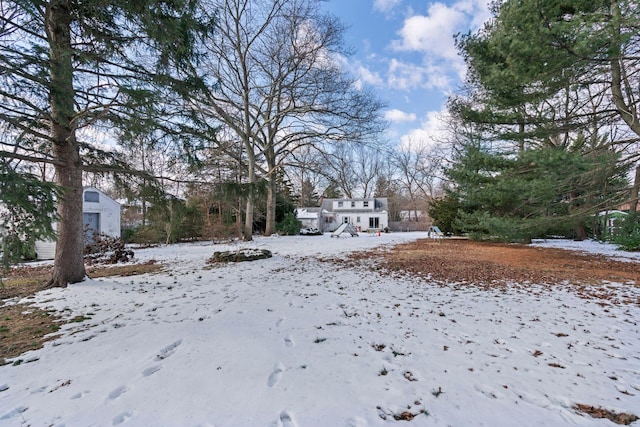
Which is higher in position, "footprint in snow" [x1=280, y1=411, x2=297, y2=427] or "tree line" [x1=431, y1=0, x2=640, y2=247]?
"tree line" [x1=431, y1=0, x2=640, y2=247]

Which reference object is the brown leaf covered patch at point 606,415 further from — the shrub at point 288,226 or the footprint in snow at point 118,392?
the shrub at point 288,226

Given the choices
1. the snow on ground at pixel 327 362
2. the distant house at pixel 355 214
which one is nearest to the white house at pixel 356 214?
the distant house at pixel 355 214

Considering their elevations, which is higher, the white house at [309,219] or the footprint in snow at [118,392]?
the white house at [309,219]

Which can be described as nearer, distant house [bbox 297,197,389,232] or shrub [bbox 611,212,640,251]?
shrub [bbox 611,212,640,251]

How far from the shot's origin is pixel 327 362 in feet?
8.32

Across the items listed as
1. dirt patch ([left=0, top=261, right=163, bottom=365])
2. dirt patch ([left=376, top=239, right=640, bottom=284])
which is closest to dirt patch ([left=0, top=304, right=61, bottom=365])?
dirt patch ([left=0, top=261, right=163, bottom=365])

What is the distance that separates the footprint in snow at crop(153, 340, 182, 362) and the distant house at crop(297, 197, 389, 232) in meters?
28.2

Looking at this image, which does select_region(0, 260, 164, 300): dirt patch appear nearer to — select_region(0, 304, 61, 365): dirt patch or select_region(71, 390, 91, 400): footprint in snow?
select_region(0, 304, 61, 365): dirt patch

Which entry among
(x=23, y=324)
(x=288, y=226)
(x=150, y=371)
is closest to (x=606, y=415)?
(x=150, y=371)

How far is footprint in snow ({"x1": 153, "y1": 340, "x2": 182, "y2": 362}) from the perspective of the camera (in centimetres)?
261

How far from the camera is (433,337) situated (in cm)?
309

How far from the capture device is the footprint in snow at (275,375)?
2.21 metres

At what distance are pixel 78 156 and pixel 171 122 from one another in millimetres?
1812

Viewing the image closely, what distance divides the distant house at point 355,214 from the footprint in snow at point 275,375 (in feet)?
93.7
